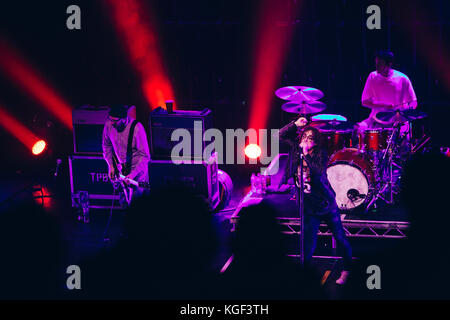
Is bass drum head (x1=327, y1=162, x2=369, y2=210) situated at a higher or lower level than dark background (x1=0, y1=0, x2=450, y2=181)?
lower

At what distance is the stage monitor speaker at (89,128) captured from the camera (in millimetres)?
11328

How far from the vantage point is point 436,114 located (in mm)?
12305

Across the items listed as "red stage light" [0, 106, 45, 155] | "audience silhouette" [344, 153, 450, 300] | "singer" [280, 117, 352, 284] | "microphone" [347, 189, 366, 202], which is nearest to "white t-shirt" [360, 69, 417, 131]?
"audience silhouette" [344, 153, 450, 300]

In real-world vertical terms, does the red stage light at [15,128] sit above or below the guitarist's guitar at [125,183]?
above

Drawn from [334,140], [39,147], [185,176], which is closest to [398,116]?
[334,140]

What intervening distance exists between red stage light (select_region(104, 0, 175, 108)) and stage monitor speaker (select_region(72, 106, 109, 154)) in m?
1.71

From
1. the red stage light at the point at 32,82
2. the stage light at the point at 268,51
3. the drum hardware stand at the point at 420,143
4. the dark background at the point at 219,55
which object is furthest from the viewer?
the red stage light at the point at 32,82

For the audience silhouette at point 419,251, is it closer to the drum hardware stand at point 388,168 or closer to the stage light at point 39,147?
the drum hardware stand at point 388,168

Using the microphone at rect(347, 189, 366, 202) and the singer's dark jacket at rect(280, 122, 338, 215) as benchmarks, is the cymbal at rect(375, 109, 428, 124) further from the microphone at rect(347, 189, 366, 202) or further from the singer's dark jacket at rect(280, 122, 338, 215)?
the singer's dark jacket at rect(280, 122, 338, 215)

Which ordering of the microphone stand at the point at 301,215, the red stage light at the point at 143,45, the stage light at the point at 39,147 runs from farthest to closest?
the red stage light at the point at 143,45
the stage light at the point at 39,147
the microphone stand at the point at 301,215

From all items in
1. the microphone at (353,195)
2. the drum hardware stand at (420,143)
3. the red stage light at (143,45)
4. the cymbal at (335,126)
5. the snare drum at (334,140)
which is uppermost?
the red stage light at (143,45)

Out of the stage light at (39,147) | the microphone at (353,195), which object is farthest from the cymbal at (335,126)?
the stage light at (39,147)

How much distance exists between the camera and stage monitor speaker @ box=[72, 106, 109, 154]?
11.3m
